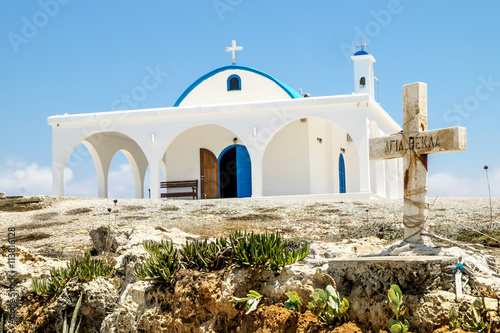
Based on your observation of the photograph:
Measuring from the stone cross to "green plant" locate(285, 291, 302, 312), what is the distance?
190 centimetres

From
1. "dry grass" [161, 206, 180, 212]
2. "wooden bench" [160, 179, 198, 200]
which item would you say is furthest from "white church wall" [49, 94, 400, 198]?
"dry grass" [161, 206, 180, 212]

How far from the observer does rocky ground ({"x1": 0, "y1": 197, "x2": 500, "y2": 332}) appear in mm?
6367

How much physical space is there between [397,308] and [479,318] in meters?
0.68

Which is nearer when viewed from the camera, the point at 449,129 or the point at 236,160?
the point at 449,129

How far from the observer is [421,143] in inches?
283

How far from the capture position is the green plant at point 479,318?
5031mm

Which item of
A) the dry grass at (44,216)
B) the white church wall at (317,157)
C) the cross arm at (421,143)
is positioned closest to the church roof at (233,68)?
the white church wall at (317,157)

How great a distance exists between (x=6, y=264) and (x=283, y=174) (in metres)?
14.8

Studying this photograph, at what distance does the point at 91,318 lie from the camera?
7.71 metres

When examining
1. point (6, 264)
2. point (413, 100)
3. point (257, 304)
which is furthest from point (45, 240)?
point (413, 100)

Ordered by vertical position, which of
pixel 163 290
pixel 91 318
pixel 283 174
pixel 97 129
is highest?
pixel 97 129

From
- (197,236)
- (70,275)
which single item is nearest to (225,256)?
(70,275)

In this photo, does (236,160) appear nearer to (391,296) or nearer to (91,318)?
(91,318)

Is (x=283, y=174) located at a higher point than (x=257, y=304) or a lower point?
higher
